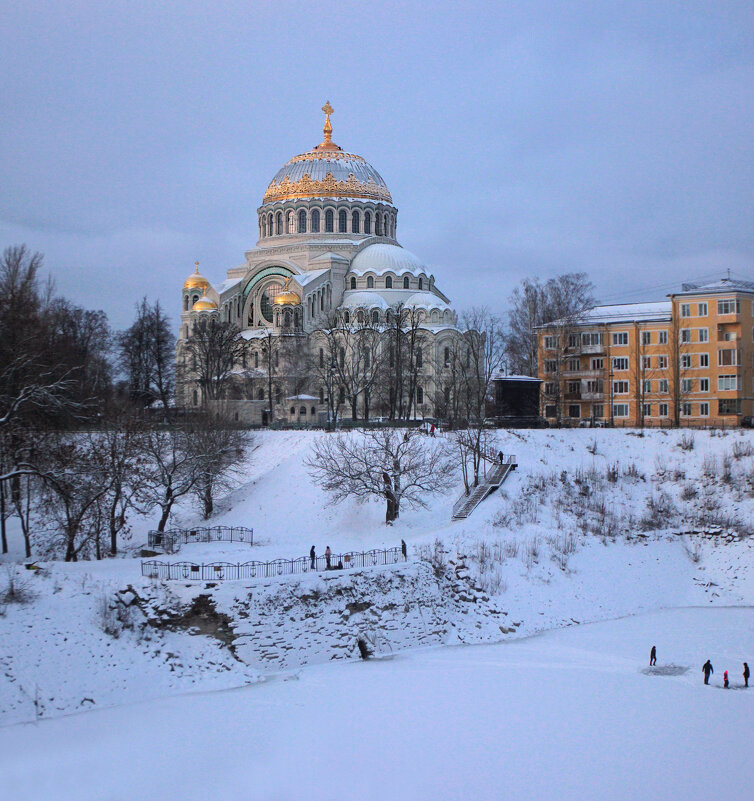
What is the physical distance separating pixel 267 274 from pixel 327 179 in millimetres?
10022

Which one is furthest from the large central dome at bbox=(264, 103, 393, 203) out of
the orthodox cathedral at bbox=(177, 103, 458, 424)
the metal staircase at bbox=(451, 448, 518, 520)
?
the metal staircase at bbox=(451, 448, 518, 520)

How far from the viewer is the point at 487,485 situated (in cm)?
3195

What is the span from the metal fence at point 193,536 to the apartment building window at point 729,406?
24.8 m

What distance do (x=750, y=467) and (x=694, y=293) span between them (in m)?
15.2

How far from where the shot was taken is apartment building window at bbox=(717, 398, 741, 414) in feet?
146

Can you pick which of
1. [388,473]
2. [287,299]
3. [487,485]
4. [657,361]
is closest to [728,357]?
[657,361]

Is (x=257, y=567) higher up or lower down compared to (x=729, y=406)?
lower down

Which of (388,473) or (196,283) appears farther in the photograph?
Result: (196,283)

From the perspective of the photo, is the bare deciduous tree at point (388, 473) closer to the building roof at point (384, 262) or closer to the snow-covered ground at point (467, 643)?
the snow-covered ground at point (467, 643)

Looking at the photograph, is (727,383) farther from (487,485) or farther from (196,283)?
(196,283)

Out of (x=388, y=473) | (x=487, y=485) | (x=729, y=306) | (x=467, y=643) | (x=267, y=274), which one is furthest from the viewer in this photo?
(x=267, y=274)

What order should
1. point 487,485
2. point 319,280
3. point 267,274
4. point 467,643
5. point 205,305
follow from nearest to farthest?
point 467,643 → point 487,485 → point 319,280 → point 205,305 → point 267,274

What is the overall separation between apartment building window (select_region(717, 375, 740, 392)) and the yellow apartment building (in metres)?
0.05

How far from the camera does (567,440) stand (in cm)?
3631
